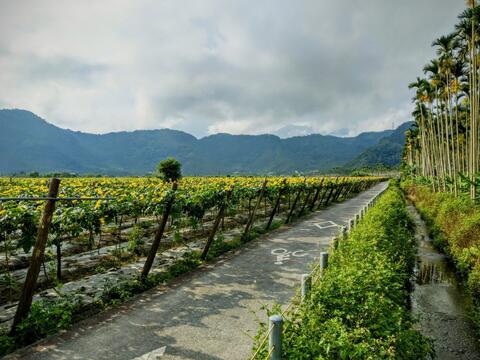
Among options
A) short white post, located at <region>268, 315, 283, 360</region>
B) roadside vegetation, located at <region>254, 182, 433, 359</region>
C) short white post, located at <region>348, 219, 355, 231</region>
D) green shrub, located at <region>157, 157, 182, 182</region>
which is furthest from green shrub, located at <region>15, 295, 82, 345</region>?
green shrub, located at <region>157, 157, 182, 182</region>

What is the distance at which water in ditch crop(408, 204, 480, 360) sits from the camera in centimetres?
734

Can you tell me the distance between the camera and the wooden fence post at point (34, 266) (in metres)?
5.49

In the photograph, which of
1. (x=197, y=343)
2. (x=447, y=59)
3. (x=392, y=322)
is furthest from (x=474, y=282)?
(x=447, y=59)

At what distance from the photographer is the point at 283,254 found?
37.0 ft

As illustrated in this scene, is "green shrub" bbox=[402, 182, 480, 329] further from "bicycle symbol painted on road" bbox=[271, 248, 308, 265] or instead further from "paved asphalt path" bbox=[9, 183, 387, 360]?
"bicycle symbol painted on road" bbox=[271, 248, 308, 265]

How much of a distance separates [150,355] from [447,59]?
1180 inches

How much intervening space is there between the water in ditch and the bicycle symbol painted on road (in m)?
3.70

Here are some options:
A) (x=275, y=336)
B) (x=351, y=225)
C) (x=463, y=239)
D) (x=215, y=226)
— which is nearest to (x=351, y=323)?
(x=275, y=336)

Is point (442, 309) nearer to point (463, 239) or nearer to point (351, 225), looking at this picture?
point (351, 225)

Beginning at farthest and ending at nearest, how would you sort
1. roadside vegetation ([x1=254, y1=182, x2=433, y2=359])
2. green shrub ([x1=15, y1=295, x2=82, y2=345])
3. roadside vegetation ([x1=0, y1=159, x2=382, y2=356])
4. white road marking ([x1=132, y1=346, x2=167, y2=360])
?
roadside vegetation ([x1=0, y1=159, x2=382, y2=356]) → green shrub ([x1=15, y1=295, x2=82, y2=345]) → white road marking ([x1=132, y1=346, x2=167, y2=360]) → roadside vegetation ([x1=254, y1=182, x2=433, y2=359])

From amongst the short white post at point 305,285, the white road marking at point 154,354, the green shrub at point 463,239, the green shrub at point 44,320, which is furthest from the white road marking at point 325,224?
the green shrub at point 44,320

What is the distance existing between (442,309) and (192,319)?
7583 mm

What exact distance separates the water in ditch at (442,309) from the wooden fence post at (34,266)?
23.5 feet

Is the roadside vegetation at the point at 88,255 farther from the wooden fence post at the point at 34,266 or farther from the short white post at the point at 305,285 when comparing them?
the short white post at the point at 305,285
